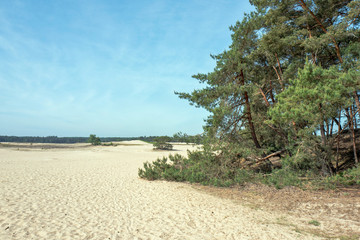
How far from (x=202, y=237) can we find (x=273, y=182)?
5708 millimetres

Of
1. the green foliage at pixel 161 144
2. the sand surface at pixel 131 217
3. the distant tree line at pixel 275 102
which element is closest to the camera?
the sand surface at pixel 131 217

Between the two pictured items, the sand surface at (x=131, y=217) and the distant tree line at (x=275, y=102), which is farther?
the distant tree line at (x=275, y=102)

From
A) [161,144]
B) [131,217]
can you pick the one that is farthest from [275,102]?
[161,144]

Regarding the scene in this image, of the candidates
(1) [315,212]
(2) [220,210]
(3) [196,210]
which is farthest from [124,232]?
(1) [315,212]

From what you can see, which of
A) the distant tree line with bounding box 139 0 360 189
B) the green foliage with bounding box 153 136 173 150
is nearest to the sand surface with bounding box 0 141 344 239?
the distant tree line with bounding box 139 0 360 189

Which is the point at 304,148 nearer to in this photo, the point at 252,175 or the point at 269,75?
the point at 252,175

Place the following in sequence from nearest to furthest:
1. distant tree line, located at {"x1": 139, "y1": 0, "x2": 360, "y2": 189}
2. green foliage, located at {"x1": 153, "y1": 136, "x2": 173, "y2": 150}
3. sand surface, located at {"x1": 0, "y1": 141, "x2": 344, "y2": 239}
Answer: sand surface, located at {"x1": 0, "y1": 141, "x2": 344, "y2": 239}, distant tree line, located at {"x1": 139, "y1": 0, "x2": 360, "y2": 189}, green foliage, located at {"x1": 153, "y1": 136, "x2": 173, "y2": 150}

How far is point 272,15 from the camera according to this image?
11.0 m

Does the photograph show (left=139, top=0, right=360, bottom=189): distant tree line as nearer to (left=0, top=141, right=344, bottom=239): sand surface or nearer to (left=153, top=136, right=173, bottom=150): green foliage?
(left=0, top=141, right=344, bottom=239): sand surface

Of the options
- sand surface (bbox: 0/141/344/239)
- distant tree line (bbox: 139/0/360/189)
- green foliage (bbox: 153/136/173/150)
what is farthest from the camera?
green foliage (bbox: 153/136/173/150)

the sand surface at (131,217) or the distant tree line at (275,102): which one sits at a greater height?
the distant tree line at (275,102)

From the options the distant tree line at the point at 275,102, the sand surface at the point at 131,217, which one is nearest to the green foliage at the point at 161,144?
the distant tree line at the point at 275,102

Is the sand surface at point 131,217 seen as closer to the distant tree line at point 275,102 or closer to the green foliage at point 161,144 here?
the distant tree line at point 275,102

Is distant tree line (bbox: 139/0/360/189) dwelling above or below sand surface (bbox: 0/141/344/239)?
above
